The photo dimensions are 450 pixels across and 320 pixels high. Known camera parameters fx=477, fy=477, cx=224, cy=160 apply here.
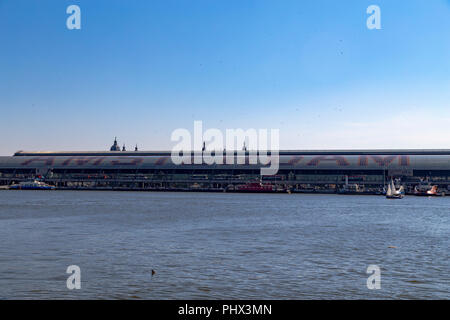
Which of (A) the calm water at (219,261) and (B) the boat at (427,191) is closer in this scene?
(A) the calm water at (219,261)

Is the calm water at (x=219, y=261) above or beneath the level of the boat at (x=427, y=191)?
above

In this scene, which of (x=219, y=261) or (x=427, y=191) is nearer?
(x=219, y=261)

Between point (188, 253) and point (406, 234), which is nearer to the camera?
point (188, 253)

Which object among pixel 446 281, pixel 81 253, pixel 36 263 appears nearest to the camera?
pixel 446 281

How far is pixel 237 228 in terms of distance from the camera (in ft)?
195

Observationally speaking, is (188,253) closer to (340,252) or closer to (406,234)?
(340,252)

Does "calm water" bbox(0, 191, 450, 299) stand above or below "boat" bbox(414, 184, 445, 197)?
above

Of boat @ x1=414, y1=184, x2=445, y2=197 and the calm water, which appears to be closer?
the calm water

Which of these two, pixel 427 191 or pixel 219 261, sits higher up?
pixel 219 261

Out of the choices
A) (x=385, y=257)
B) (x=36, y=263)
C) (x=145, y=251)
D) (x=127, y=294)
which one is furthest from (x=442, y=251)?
(x=36, y=263)
